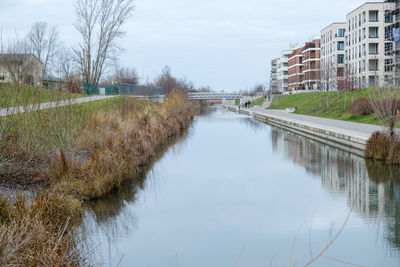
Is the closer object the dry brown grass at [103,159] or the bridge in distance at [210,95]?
the dry brown grass at [103,159]

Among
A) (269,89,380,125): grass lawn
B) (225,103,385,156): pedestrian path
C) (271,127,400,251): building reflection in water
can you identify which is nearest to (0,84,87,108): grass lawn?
(271,127,400,251): building reflection in water

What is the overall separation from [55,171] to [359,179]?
896 centimetres

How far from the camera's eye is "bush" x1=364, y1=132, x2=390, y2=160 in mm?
17188

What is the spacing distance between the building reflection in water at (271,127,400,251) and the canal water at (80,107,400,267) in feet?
0.09

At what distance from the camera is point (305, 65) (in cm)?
10356

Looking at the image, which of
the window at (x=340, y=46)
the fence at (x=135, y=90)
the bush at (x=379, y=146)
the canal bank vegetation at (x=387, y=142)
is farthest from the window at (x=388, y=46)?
the bush at (x=379, y=146)

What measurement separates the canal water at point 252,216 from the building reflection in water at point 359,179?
0.03 m

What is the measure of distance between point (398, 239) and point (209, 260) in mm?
3694

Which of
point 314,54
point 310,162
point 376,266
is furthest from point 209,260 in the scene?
point 314,54

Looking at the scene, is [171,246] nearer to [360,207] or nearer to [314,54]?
Result: [360,207]

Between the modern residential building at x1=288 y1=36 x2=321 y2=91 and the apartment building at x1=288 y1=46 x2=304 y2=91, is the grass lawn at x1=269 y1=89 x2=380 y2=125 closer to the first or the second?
the modern residential building at x1=288 y1=36 x2=321 y2=91

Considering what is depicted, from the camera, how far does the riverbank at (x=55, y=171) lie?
612 centimetres

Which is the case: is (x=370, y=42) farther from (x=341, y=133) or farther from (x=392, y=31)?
(x=341, y=133)

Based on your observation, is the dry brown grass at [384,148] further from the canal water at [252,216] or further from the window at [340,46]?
the window at [340,46]
